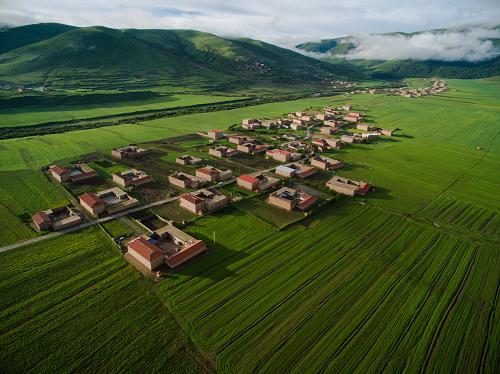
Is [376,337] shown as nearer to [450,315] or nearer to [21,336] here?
[450,315]

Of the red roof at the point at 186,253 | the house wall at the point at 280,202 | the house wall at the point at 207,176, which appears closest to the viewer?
the red roof at the point at 186,253

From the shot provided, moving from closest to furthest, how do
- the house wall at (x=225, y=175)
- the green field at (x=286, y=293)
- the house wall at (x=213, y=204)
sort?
1. the green field at (x=286, y=293)
2. the house wall at (x=213, y=204)
3. the house wall at (x=225, y=175)

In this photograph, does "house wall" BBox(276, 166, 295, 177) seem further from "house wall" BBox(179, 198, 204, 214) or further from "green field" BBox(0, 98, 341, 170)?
"green field" BBox(0, 98, 341, 170)

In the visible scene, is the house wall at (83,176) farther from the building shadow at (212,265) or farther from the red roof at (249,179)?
the building shadow at (212,265)

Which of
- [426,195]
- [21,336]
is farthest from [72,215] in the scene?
[426,195]

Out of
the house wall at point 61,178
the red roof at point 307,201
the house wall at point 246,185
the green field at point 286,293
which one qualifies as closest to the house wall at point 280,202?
the green field at point 286,293

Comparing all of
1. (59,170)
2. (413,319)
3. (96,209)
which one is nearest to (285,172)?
(96,209)
